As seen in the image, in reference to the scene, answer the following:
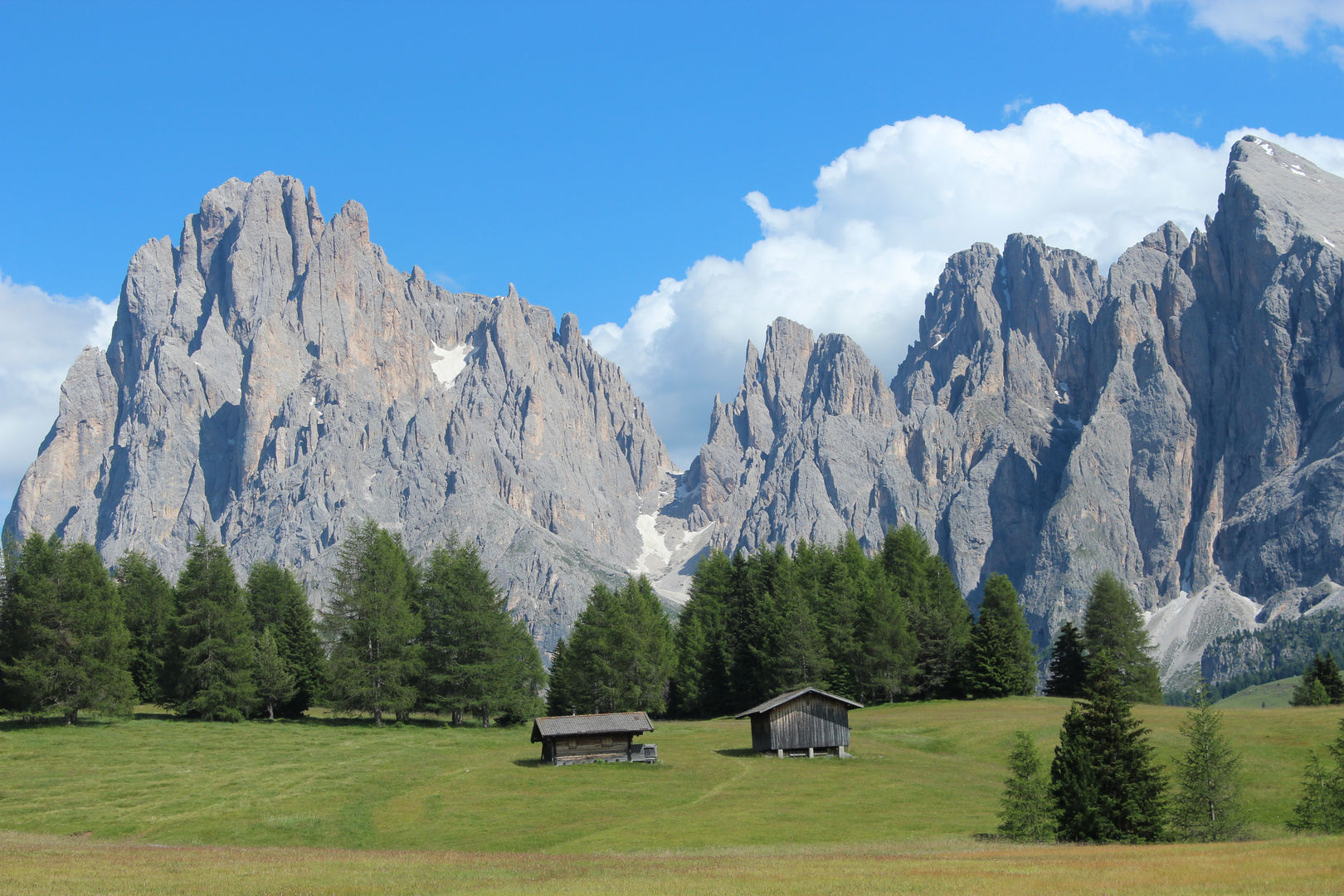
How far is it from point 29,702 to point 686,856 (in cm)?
4778

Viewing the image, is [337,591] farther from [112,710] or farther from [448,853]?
[448,853]

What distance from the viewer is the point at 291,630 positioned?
7812cm

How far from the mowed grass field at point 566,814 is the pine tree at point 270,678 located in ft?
12.4

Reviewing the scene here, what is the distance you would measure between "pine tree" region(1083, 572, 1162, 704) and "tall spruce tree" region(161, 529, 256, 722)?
217ft

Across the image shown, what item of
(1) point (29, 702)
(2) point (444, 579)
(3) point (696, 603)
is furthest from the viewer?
(3) point (696, 603)

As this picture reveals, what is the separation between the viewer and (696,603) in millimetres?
96750

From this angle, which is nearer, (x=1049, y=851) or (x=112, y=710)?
(x=1049, y=851)

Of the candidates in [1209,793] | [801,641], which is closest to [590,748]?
[801,641]

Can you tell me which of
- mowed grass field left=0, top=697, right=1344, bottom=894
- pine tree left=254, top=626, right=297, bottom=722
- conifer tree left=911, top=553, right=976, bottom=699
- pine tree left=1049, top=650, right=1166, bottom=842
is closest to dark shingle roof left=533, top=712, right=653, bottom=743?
mowed grass field left=0, top=697, right=1344, bottom=894

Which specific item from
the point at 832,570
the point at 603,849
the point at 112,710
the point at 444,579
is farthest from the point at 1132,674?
the point at 112,710

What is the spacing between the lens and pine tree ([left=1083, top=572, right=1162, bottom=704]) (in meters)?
84.2

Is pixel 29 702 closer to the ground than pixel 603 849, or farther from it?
farther from it

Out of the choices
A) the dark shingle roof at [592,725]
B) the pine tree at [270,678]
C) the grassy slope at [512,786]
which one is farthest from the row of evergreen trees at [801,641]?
the pine tree at [270,678]

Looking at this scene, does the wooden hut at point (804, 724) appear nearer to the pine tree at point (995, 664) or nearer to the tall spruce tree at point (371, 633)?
the pine tree at point (995, 664)
